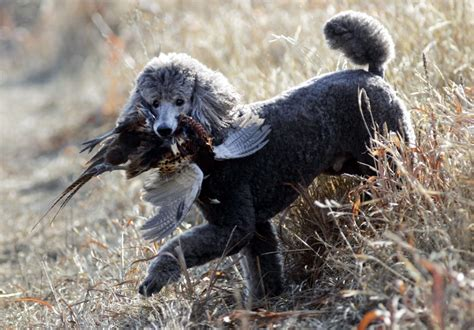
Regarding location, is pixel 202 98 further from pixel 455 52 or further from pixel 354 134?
pixel 455 52

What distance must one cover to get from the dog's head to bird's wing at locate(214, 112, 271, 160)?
0.06m

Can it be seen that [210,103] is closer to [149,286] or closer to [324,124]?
[324,124]

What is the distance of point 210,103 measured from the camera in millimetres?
3887

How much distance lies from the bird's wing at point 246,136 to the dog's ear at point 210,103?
6 centimetres

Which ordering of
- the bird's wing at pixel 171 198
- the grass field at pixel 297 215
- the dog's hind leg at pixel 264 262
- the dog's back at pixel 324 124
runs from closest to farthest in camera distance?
the grass field at pixel 297 215 < the bird's wing at pixel 171 198 < the dog's back at pixel 324 124 < the dog's hind leg at pixel 264 262

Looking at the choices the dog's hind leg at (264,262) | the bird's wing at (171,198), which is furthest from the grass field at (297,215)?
the bird's wing at (171,198)

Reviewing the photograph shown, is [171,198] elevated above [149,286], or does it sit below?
above

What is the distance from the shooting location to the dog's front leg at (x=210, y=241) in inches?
146

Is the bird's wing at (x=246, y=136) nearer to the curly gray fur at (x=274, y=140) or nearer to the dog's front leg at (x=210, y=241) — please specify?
the curly gray fur at (x=274, y=140)

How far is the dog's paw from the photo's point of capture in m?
3.66

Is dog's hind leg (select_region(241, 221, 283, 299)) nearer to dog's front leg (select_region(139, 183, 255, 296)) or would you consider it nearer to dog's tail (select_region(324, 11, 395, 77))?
dog's front leg (select_region(139, 183, 255, 296))

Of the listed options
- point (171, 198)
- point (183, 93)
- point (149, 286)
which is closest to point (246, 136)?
point (183, 93)

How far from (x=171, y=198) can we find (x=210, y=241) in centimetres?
25

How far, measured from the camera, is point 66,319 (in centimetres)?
403
